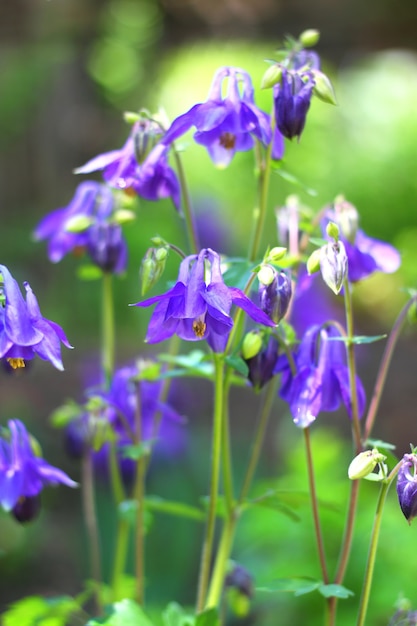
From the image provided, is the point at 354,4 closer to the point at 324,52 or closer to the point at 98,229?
the point at 324,52

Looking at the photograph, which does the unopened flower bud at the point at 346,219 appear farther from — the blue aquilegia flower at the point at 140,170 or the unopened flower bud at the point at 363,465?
the unopened flower bud at the point at 363,465

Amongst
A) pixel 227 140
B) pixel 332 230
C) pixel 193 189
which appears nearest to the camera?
pixel 332 230

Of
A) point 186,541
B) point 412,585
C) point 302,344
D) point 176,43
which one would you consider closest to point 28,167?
point 176,43

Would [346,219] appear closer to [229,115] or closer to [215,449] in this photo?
[229,115]

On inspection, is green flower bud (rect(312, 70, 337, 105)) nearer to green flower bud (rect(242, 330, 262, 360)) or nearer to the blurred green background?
green flower bud (rect(242, 330, 262, 360))

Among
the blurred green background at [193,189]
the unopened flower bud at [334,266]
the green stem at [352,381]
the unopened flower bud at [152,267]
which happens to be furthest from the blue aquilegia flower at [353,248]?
the blurred green background at [193,189]

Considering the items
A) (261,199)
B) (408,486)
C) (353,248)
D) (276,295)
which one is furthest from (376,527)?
(261,199)
